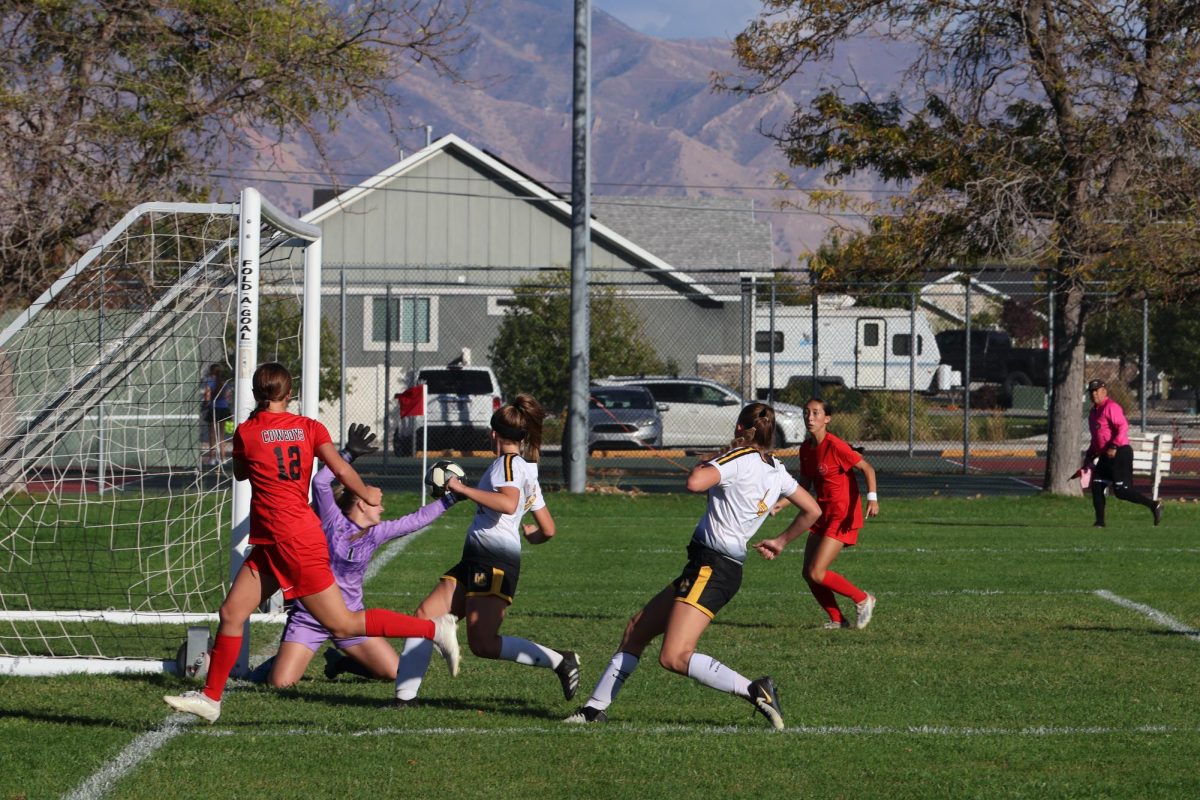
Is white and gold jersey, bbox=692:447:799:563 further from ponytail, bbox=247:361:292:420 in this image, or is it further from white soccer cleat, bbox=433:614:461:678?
ponytail, bbox=247:361:292:420

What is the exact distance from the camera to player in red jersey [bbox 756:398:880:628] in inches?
432

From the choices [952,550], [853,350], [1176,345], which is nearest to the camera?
[952,550]

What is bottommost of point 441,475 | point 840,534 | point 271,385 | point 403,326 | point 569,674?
point 569,674

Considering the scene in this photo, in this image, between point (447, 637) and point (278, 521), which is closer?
point (278, 521)

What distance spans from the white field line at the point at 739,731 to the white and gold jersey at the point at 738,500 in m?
0.87

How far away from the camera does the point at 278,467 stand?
708 cm

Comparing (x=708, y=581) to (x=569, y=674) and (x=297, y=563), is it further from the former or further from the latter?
(x=297, y=563)

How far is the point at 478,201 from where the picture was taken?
39.3m

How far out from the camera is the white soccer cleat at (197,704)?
22.8 feet

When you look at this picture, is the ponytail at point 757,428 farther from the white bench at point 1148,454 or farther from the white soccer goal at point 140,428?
the white bench at point 1148,454

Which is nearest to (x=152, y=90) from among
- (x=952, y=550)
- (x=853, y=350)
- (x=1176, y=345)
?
(x=952, y=550)

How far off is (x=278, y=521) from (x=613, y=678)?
180 cm

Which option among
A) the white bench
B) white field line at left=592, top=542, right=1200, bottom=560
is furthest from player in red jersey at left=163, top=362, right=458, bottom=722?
the white bench

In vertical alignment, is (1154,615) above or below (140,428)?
below
